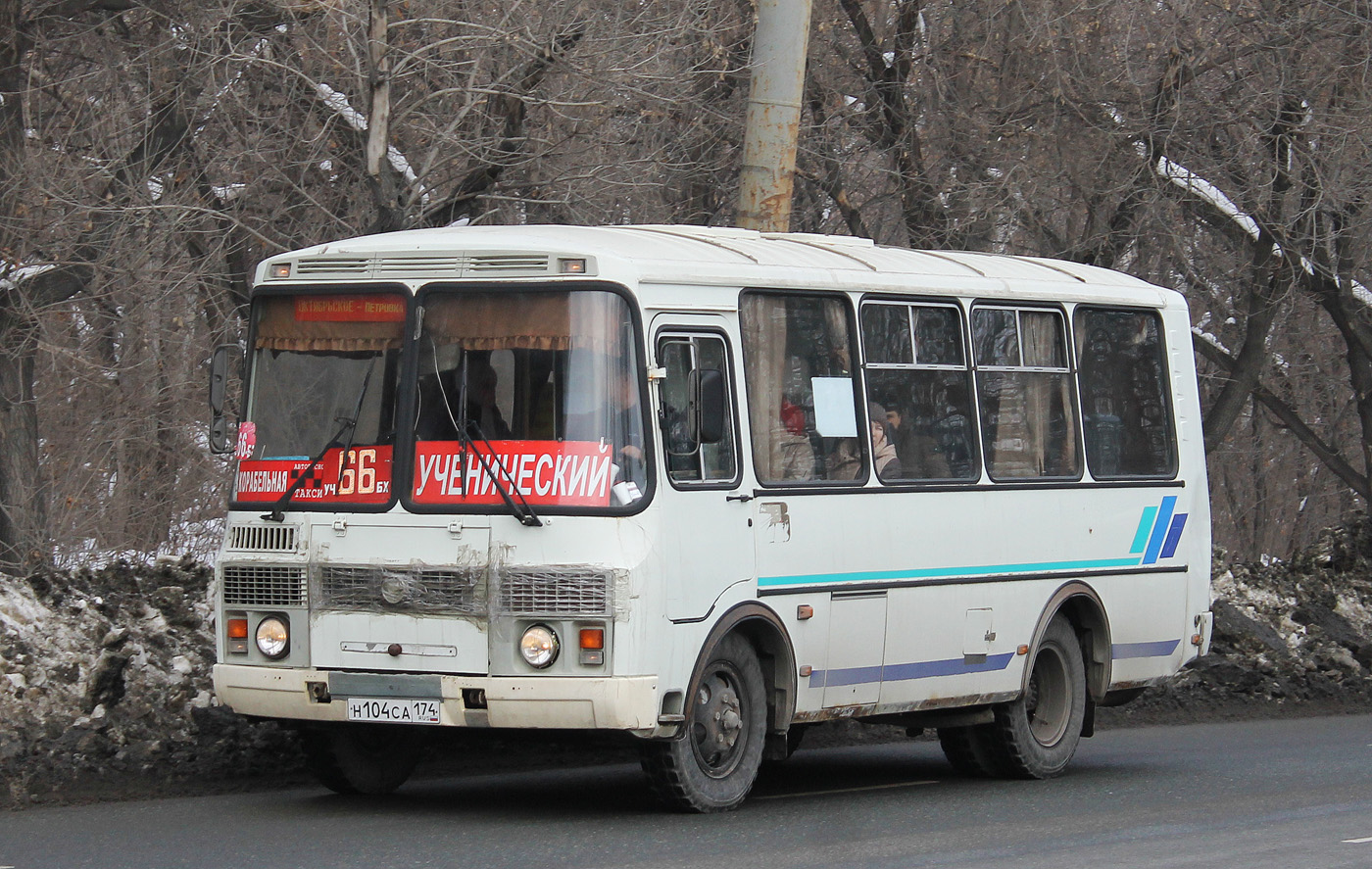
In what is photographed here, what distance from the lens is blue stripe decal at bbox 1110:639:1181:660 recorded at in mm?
12438

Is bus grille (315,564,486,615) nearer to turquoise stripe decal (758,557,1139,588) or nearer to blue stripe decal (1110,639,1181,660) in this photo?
turquoise stripe decal (758,557,1139,588)

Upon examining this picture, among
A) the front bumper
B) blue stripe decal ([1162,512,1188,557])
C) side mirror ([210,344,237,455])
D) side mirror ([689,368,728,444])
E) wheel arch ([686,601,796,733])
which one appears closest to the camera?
the front bumper

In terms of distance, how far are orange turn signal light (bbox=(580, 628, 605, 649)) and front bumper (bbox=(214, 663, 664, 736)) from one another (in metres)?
0.15

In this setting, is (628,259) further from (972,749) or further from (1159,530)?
(1159,530)

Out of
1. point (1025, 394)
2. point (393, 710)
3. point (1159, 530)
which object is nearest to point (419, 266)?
point (393, 710)

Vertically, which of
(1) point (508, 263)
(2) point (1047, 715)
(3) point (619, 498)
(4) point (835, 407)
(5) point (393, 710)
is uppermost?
(1) point (508, 263)

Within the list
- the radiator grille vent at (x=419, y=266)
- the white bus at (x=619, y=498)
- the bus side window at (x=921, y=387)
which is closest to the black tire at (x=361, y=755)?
the white bus at (x=619, y=498)

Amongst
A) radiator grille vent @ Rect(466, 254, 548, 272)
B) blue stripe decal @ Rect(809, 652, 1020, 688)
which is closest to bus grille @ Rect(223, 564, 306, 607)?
radiator grille vent @ Rect(466, 254, 548, 272)

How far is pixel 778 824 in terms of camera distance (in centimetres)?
952

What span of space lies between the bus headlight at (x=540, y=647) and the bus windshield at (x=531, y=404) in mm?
570

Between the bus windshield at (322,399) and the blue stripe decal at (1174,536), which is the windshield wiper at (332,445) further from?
the blue stripe decal at (1174,536)

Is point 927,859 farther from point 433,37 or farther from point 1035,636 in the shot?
point 433,37

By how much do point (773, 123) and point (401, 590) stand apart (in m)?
6.07

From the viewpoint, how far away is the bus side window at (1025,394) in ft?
37.9
